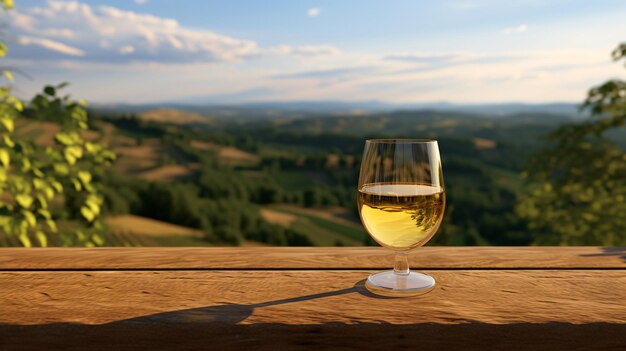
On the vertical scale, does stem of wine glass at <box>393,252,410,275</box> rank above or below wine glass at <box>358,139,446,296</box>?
below

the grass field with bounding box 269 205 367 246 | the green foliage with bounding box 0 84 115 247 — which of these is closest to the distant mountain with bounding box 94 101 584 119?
the grass field with bounding box 269 205 367 246

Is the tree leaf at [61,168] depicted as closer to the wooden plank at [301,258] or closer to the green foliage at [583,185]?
the wooden plank at [301,258]

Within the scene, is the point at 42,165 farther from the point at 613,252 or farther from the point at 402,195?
the point at 613,252

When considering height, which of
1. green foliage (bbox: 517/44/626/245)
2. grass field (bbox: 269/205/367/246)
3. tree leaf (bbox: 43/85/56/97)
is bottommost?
grass field (bbox: 269/205/367/246)

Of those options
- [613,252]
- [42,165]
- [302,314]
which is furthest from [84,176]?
[613,252]

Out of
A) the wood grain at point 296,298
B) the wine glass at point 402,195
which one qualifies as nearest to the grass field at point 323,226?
the wood grain at point 296,298

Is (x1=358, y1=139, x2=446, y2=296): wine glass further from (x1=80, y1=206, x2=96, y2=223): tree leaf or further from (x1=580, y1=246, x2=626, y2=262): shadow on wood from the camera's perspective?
(x1=80, y1=206, x2=96, y2=223): tree leaf

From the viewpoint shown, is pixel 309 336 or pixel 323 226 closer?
pixel 309 336
